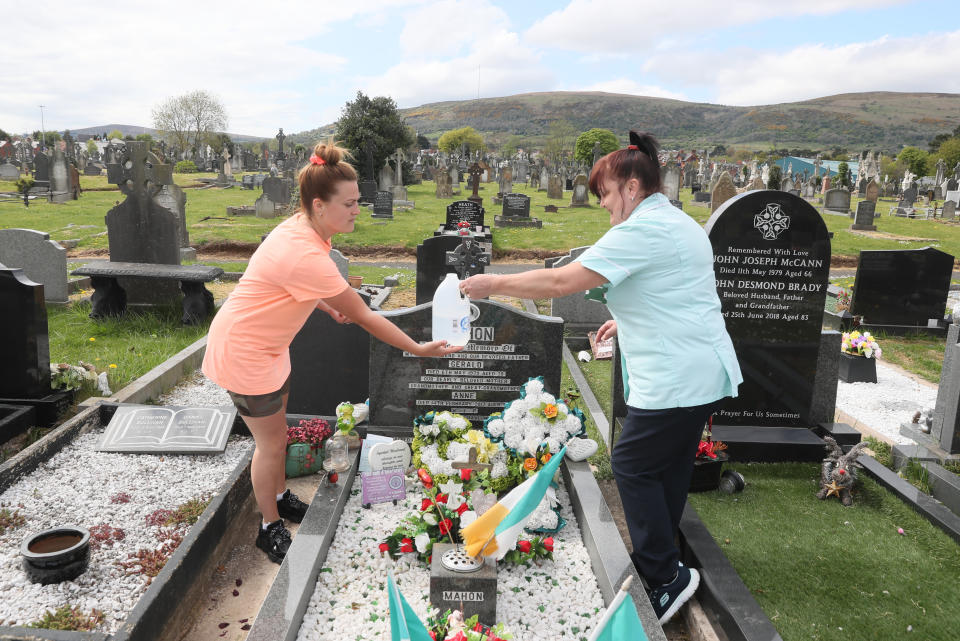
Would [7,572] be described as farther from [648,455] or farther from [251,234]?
[251,234]

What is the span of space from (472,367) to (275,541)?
1.79 metres

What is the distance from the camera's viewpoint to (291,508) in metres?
3.92

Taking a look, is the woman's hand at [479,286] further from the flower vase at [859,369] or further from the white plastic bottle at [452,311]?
the flower vase at [859,369]

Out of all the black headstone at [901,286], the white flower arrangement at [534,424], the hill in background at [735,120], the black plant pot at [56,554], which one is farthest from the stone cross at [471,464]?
the hill in background at [735,120]

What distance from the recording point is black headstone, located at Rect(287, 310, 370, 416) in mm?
5676

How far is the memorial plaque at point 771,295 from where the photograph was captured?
5254mm

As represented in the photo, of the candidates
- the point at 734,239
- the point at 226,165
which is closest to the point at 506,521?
the point at 734,239

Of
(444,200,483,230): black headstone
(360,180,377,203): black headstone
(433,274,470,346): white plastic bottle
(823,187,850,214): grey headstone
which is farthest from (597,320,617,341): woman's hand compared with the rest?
(823,187,850,214): grey headstone

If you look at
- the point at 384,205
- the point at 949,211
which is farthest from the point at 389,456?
the point at 949,211

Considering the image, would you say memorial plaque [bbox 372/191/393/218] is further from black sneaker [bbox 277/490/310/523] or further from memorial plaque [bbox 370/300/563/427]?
black sneaker [bbox 277/490/310/523]

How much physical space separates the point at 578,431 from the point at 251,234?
44.6 feet

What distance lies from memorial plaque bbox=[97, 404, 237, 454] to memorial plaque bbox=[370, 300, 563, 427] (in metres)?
1.14

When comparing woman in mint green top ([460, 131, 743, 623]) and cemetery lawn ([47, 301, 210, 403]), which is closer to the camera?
woman in mint green top ([460, 131, 743, 623])

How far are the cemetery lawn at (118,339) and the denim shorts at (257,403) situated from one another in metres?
3.07
